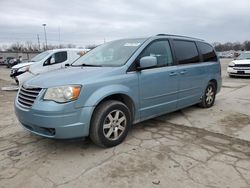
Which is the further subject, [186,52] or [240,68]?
[240,68]

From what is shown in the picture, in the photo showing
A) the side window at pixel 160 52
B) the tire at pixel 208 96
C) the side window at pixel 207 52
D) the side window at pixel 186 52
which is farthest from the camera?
the tire at pixel 208 96

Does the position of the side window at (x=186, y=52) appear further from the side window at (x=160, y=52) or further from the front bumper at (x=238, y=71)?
the front bumper at (x=238, y=71)

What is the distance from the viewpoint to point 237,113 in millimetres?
5633

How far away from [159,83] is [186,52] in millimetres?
1308

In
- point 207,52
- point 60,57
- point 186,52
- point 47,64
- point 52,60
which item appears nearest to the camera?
point 186,52

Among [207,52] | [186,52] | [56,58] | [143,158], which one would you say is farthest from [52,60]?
[143,158]

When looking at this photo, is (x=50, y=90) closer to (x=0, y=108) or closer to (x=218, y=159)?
(x=218, y=159)

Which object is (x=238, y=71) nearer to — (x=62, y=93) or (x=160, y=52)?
(x=160, y=52)

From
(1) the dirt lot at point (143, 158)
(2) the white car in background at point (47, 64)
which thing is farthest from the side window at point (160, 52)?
(2) the white car in background at point (47, 64)

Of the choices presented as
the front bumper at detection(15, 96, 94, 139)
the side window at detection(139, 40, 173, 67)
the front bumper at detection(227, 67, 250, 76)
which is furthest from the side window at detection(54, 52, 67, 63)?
the front bumper at detection(227, 67, 250, 76)

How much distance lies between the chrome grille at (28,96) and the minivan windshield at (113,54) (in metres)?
1.17

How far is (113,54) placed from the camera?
14.2 ft

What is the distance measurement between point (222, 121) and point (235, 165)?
6.62 feet

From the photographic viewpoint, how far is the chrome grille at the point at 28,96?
11.0 ft
